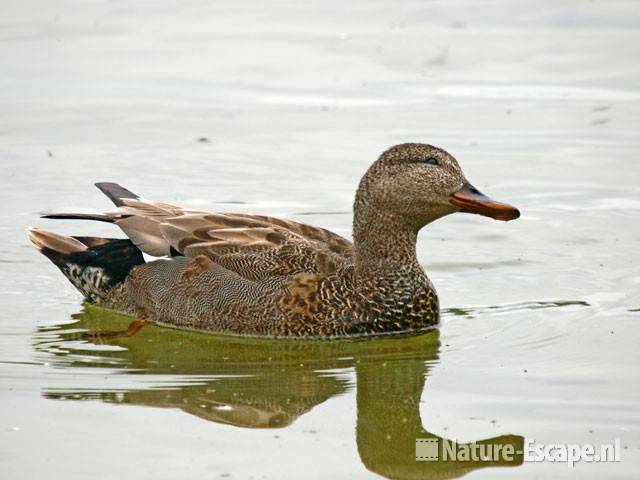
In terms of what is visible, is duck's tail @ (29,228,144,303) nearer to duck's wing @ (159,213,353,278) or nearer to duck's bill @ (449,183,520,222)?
duck's wing @ (159,213,353,278)

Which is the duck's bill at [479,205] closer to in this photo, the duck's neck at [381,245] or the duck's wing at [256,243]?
the duck's neck at [381,245]

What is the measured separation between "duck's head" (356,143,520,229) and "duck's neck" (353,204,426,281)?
8cm

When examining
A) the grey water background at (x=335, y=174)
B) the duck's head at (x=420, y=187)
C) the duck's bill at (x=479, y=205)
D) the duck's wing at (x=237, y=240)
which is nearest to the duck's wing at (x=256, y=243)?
the duck's wing at (x=237, y=240)

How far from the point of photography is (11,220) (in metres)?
13.7

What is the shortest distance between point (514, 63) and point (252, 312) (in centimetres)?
786

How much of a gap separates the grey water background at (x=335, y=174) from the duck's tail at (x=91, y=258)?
36 centimetres

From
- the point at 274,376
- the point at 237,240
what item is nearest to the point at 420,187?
the point at 237,240

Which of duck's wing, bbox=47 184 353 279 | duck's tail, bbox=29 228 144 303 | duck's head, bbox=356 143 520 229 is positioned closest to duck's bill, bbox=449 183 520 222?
duck's head, bbox=356 143 520 229

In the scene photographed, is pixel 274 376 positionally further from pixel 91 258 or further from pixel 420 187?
pixel 91 258

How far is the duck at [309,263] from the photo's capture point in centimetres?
1109

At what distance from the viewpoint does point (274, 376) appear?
1017cm

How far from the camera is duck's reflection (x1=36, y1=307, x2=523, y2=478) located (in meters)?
8.98

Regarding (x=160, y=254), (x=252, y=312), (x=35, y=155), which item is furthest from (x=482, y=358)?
(x=35, y=155)

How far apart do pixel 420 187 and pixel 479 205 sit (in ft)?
1.49
